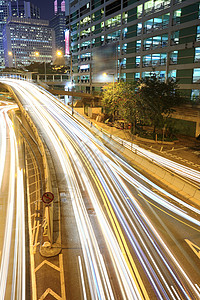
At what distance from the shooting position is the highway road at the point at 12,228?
30.3 feet

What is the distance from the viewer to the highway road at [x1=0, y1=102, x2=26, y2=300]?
9.25 metres

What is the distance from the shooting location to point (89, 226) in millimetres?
13242

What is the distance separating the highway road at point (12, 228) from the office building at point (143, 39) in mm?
20434

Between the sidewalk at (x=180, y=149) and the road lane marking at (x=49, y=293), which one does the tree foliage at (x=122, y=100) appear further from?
the road lane marking at (x=49, y=293)

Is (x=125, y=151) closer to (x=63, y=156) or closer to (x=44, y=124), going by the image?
(x=63, y=156)

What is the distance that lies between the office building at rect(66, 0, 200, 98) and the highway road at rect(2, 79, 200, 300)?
20.2m

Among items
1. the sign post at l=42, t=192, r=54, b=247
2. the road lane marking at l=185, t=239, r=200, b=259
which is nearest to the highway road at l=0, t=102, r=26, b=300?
the sign post at l=42, t=192, r=54, b=247

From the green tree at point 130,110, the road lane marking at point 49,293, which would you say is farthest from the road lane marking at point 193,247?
the green tree at point 130,110

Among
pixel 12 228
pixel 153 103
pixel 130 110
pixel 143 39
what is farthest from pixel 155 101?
pixel 143 39

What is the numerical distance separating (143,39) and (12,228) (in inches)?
1804

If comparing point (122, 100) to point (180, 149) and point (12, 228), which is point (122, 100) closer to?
point (180, 149)

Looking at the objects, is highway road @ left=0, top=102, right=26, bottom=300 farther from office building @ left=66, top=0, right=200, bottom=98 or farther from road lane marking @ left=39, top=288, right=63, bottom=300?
office building @ left=66, top=0, right=200, bottom=98

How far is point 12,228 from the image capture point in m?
13.1

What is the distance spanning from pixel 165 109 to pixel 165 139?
3.85 meters
